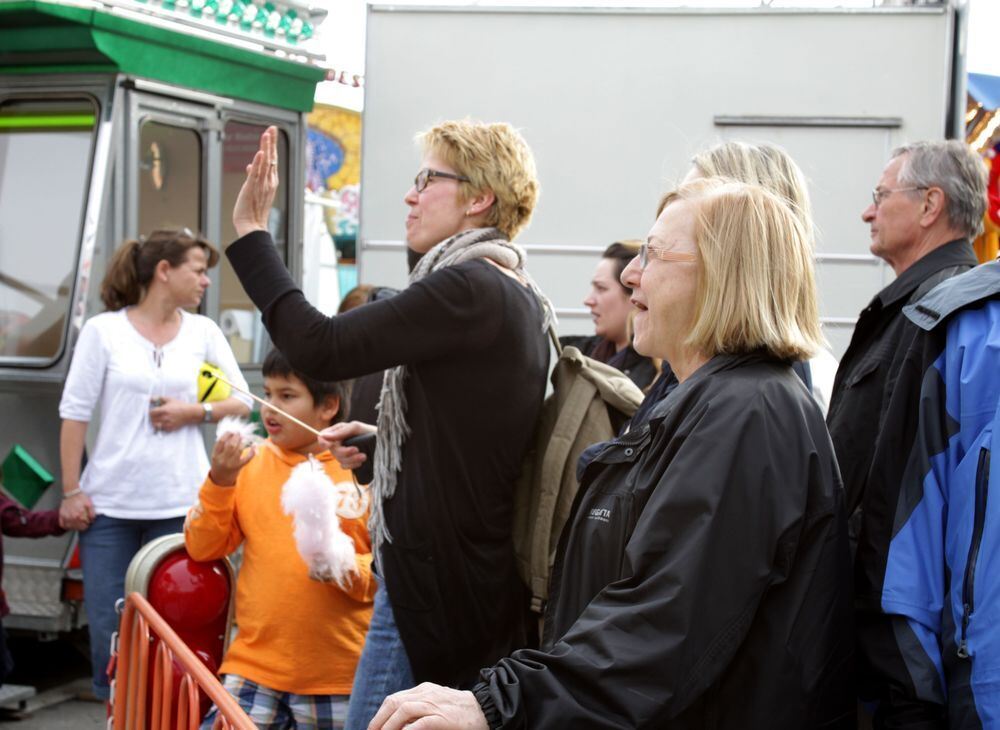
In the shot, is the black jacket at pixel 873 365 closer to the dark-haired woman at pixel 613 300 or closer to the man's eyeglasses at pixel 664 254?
the man's eyeglasses at pixel 664 254

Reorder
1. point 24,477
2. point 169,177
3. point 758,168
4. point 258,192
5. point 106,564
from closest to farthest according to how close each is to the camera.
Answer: point 758,168 → point 258,192 → point 106,564 → point 24,477 → point 169,177

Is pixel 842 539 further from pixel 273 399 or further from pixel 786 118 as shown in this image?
pixel 786 118

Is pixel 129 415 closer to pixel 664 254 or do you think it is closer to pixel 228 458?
pixel 228 458

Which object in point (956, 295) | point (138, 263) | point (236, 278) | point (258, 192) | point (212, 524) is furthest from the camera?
point (236, 278)

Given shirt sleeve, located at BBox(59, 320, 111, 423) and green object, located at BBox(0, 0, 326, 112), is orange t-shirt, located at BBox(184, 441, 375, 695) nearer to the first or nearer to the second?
shirt sleeve, located at BBox(59, 320, 111, 423)

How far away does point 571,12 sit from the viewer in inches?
262

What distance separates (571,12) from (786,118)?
4.16 ft

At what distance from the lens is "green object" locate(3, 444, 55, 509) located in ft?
18.4

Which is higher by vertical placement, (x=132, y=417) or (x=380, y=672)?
(x=132, y=417)

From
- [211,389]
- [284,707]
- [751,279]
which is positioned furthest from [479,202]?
[211,389]

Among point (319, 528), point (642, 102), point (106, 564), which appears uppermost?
point (642, 102)

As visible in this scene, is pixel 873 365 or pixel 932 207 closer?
pixel 873 365

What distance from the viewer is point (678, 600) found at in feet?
5.32

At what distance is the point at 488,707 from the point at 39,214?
5087 millimetres
